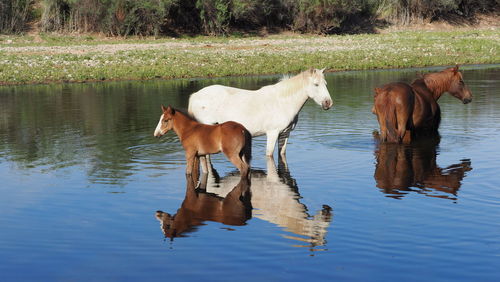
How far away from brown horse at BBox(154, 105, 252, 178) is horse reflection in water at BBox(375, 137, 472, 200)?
2049mm

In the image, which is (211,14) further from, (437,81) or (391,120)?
(391,120)

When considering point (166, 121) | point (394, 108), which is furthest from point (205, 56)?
point (166, 121)

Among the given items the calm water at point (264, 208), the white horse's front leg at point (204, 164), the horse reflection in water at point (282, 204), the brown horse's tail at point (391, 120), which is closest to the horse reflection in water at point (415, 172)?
the calm water at point (264, 208)

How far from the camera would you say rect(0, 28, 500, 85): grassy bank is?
31.5 meters

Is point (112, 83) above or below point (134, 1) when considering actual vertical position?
below

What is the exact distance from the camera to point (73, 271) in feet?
22.7

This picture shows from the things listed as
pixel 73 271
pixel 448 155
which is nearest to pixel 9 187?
pixel 73 271

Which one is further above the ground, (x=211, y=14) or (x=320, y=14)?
(x=320, y=14)

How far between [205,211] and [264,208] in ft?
2.49

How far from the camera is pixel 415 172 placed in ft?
37.3

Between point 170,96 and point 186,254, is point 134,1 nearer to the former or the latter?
point 170,96

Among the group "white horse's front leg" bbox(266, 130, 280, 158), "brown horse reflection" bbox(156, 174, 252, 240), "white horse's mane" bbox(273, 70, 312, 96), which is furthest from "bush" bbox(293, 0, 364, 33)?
"brown horse reflection" bbox(156, 174, 252, 240)

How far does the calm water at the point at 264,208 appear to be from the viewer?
6.96 m

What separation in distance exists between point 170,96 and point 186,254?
1687 cm
